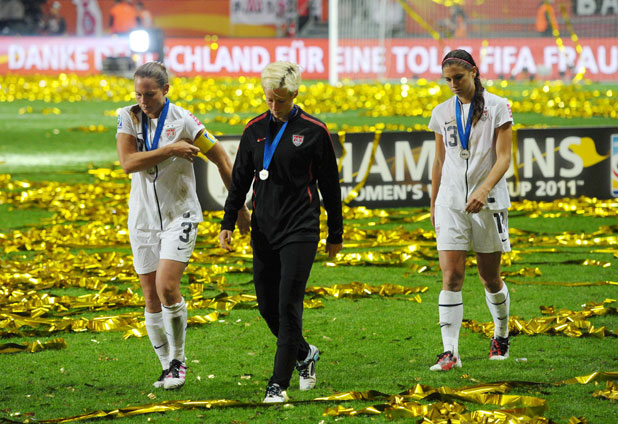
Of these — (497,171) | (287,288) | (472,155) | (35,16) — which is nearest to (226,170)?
(287,288)

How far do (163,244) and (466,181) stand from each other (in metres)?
1.76

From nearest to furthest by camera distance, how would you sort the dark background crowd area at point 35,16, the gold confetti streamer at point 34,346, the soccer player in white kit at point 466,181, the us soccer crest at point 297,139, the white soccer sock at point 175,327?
the us soccer crest at point 297,139, the white soccer sock at point 175,327, the soccer player in white kit at point 466,181, the gold confetti streamer at point 34,346, the dark background crowd area at point 35,16

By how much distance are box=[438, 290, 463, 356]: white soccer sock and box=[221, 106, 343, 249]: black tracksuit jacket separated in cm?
114

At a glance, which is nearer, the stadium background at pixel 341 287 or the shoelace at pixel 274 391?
the shoelace at pixel 274 391

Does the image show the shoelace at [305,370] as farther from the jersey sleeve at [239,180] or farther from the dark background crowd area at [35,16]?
the dark background crowd area at [35,16]

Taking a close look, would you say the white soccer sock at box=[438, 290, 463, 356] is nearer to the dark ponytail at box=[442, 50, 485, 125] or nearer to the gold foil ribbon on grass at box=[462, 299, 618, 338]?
the gold foil ribbon on grass at box=[462, 299, 618, 338]

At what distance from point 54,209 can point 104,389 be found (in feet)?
24.4

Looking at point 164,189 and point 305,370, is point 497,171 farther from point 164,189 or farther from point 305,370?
point 164,189

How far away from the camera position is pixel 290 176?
17.7 feet

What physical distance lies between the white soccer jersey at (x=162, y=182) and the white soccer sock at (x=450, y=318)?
61.0 inches

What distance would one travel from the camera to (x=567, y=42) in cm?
3553

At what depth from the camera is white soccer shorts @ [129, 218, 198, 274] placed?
5.83 meters

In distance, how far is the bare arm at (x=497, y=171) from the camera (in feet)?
19.8

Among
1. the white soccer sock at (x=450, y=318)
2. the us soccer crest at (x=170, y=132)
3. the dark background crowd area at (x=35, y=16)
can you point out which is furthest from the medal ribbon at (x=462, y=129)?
the dark background crowd area at (x=35, y=16)
